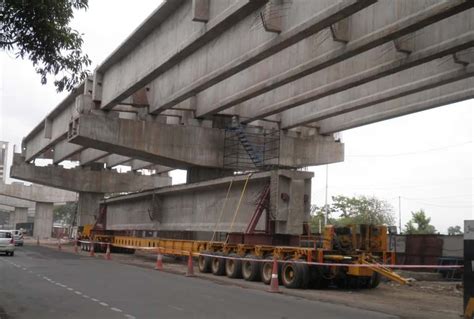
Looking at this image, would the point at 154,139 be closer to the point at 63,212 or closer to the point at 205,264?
the point at 205,264

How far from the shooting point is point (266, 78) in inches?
891

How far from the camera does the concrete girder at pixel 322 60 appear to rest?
1344 cm

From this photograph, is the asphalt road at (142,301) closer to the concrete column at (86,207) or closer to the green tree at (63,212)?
the concrete column at (86,207)

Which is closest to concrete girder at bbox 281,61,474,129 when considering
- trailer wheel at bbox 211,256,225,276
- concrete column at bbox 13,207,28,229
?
trailer wheel at bbox 211,256,225,276

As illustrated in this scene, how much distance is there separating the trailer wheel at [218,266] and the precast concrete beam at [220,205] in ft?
6.11

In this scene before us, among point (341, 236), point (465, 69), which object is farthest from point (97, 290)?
point (465, 69)

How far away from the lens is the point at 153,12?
21953 millimetres

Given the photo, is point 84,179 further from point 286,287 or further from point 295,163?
point 286,287

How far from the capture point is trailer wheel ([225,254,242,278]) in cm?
2169

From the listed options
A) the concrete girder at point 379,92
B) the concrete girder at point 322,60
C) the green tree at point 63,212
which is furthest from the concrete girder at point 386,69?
the green tree at point 63,212

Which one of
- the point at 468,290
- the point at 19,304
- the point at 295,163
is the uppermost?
the point at 295,163

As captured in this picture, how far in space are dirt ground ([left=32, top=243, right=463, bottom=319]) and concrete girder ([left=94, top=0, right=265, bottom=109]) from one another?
819cm

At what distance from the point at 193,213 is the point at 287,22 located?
598 inches

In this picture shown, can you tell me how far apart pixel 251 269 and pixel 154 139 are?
10.5 m
